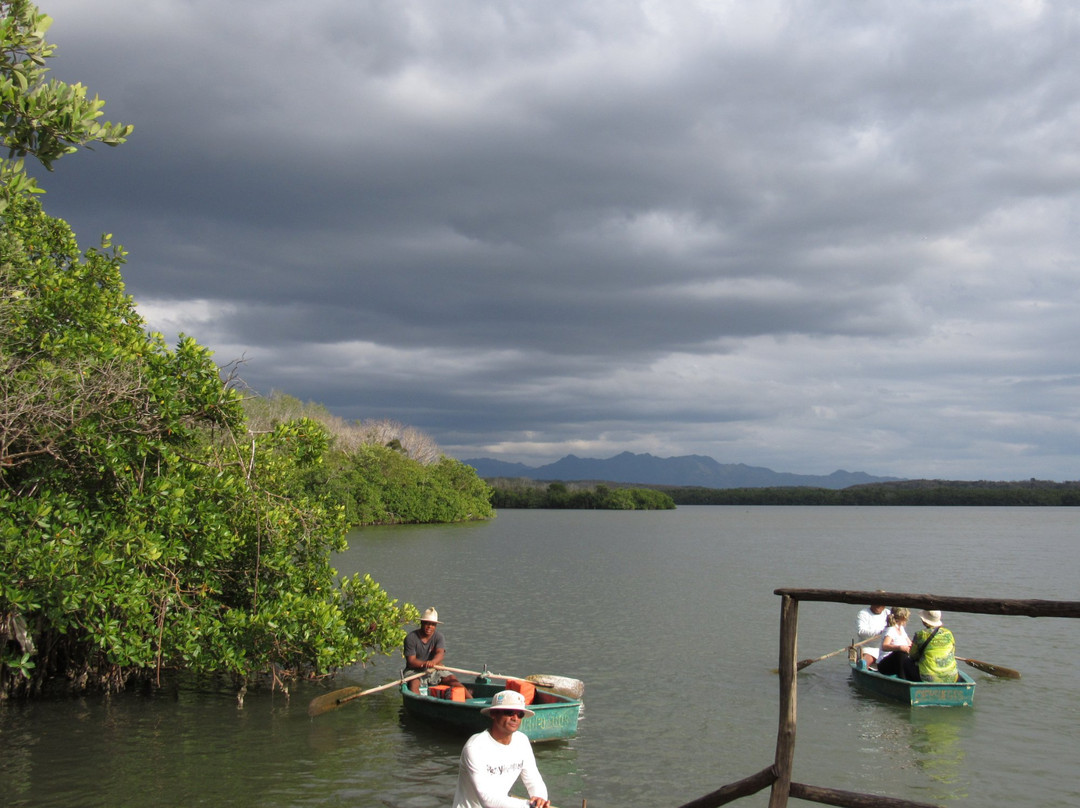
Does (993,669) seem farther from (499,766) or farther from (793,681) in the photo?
(499,766)

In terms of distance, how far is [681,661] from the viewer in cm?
1967

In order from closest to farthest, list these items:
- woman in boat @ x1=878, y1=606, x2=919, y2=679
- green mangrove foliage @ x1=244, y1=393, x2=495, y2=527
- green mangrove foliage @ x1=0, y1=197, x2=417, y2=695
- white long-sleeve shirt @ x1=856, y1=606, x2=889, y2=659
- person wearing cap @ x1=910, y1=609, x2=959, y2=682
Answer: green mangrove foliage @ x1=0, y1=197, x2=417, y2=695
person wearing cap @ x1=910, y1=609, x2=959, y2=682
woman in boat @ x1=878, y1=606, x2=919, y2=679
white long-sleeve shirt @ x1=856, y1=606, x2=889, y2=659
green mangrove foliage @ x1=244, y1=393, x2=495, y2=527

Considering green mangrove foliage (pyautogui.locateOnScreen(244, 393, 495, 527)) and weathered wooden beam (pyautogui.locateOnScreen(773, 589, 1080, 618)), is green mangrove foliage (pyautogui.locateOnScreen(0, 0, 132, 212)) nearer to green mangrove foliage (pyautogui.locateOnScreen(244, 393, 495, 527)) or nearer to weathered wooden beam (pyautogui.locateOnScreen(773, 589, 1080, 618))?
weathered wooden beam (pyautogui.locateOnScreen(773, 589, 1080, 618))

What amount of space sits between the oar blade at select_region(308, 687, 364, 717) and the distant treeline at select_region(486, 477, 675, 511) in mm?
145021

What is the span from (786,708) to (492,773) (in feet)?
7.97

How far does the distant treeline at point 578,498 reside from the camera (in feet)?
525

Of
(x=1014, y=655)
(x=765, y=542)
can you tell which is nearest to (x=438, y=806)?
(x=1014, y=655)

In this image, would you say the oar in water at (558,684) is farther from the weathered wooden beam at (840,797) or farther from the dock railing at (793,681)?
the weathered wooden beam at (840,797)

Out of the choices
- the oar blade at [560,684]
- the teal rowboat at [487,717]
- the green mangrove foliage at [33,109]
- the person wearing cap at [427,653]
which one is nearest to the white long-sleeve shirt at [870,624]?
the oar blade at [560,684]

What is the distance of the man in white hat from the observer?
14.4 meters

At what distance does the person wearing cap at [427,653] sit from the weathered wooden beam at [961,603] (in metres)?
8.94

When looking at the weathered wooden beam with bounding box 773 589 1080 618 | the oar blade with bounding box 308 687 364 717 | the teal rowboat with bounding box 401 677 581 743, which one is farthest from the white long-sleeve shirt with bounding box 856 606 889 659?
the weathered wooden beam with bounding box 773 589 1080 618

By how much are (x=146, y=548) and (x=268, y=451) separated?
3105 millimetres

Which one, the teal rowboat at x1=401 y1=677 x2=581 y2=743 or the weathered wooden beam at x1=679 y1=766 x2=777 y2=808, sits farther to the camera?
the teal rowboat at x1=401 y1=677 x2=581 y2=743
